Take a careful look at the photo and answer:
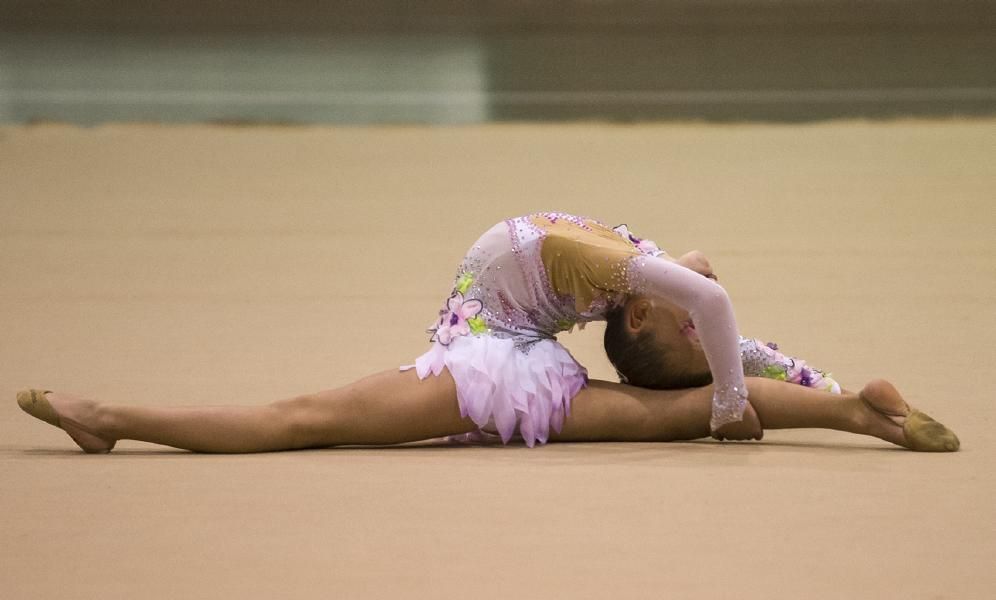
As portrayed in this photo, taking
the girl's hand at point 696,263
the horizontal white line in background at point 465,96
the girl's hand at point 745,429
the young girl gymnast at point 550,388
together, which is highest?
the horizontal white line in background at point 465,96

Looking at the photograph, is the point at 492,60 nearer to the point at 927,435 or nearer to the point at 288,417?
the point at 288,417

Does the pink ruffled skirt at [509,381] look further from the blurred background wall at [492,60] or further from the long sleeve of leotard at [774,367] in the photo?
the blurred background wall at [492,60]

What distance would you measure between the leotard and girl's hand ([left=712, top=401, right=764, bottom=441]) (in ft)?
0.20

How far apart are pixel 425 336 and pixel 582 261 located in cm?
131

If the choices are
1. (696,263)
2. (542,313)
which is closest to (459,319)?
(542,313)

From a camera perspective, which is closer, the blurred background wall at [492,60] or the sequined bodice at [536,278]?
the sequined bodice at [536,278]

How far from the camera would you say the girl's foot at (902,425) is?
8.25ft

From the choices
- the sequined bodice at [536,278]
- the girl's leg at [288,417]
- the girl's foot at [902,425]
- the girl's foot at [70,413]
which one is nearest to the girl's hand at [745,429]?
the girl's foot at [902,425]

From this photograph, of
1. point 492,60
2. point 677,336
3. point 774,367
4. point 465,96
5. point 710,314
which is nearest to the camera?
point 710,314

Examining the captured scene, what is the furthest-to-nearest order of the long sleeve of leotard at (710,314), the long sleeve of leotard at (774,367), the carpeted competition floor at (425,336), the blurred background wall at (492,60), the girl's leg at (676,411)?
the blurred background wall at (492,60) < the long sleeve of leotard at (774,367) < the girl's leg at (676,411) < the long sleeve of leotard at (710,314) < the carpeted competition floor at (425,336)

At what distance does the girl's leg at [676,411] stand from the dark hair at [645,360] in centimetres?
4

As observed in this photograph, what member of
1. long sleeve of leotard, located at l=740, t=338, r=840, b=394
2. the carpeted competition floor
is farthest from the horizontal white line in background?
long sleeve of leotard, located at l=740, t=338, r=840, b=394

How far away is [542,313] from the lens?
8.86 feet

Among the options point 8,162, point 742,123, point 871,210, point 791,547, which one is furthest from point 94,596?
point 742,123
